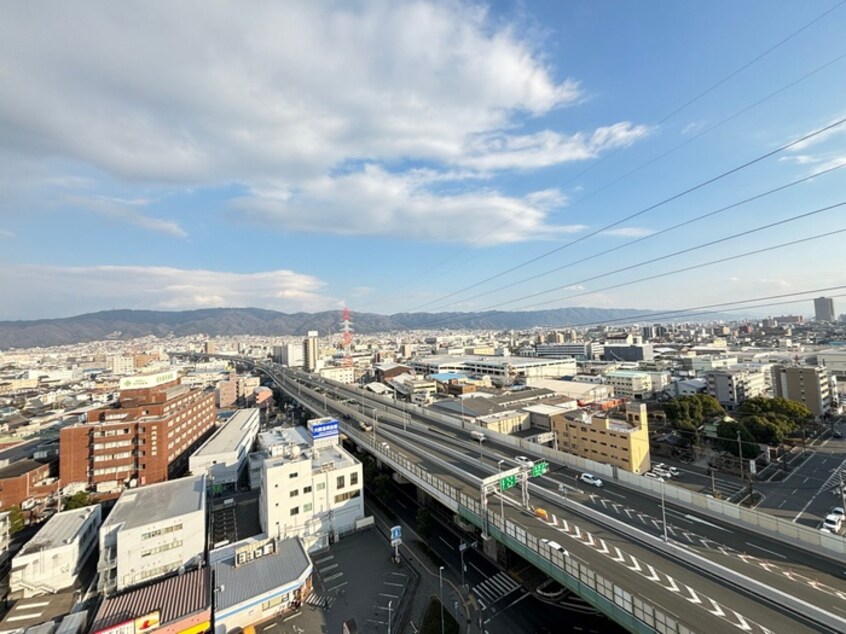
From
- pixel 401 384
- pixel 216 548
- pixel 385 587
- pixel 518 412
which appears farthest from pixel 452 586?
pixel 401 384

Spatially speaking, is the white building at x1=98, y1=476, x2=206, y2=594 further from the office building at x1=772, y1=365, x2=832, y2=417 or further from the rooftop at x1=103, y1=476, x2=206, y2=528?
the office building at x1=772, y1=365, x2=832, y2=417

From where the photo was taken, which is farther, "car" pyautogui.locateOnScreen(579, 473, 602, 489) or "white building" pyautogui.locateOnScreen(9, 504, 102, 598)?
"car" pyautogui.locateOnScreen(579, 473, 602, 489)

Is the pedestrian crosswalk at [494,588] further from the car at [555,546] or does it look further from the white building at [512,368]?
the white building at [512,368]

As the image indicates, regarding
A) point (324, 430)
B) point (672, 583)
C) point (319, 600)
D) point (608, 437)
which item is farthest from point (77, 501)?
point (608, 437)

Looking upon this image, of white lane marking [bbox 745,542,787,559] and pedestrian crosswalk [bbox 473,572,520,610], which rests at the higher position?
white lane marking [bbox 745,542,787,559]

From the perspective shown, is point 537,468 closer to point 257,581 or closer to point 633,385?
point 257,581

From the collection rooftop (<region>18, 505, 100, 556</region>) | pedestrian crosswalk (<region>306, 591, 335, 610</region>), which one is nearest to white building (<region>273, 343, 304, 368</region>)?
rooftop (<region>18, 505, 100, 556</region>)

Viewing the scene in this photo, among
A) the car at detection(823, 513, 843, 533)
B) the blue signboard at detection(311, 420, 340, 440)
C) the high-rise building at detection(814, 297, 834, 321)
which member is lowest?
the car at detection(823, 513, 843, 533)
